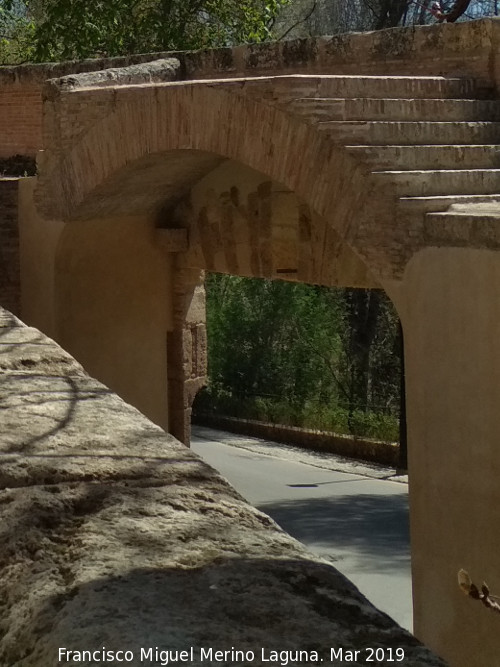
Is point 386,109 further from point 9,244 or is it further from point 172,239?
point 9,244

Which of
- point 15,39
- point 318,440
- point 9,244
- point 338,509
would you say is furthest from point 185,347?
point 15,39

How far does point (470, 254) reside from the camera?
4090 millimetres

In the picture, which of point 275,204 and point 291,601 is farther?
point 275,204

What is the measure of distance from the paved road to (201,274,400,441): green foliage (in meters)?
1.24

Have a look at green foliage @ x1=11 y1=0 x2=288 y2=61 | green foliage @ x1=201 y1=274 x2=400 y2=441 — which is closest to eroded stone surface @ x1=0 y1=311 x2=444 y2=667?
green foliage @ x1=11 y1=0 x2=288 y2=61

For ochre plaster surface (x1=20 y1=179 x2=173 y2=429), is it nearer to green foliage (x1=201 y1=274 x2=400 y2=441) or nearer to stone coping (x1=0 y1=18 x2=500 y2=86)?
stone coping (x1=0 y1=18 x2=500 y2=86)

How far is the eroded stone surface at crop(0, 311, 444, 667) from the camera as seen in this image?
1.35 metres

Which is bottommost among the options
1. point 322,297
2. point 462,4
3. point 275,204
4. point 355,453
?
point 355,453

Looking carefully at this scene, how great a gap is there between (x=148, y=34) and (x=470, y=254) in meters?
10.1

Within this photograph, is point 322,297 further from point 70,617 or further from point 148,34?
point 70,617

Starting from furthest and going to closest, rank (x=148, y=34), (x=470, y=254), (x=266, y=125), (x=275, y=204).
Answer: (x=148, y=34) < (x=275, y=204) < (x=266, y=125) < (x=470, y=254)

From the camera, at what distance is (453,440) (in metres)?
4.25

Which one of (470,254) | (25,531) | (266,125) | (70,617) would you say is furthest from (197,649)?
(266,125)

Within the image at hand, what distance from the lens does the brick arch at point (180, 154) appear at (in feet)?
15.5
